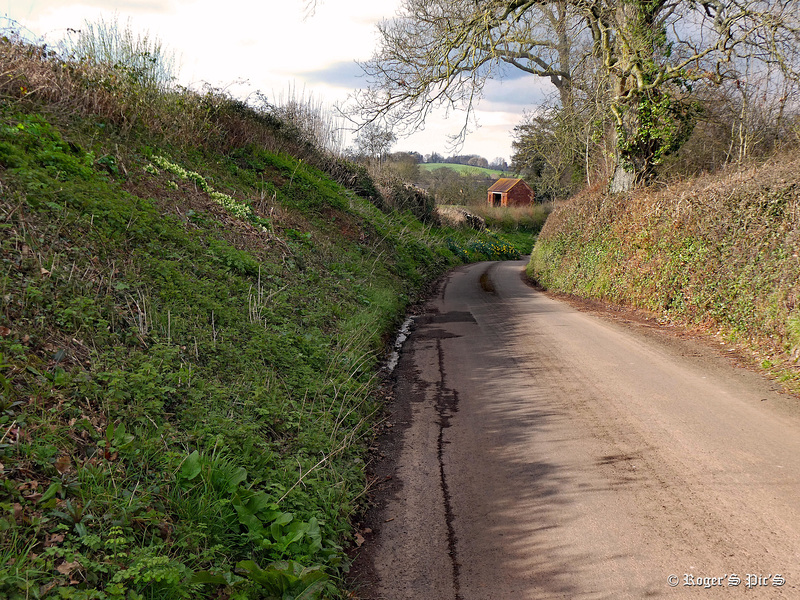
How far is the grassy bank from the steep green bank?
5.66 m

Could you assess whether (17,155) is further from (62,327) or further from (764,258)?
(764,258)

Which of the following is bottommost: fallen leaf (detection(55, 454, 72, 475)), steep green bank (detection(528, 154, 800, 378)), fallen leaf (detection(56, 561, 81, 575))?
fallen leaf (detection(56, 561, 81, 575))

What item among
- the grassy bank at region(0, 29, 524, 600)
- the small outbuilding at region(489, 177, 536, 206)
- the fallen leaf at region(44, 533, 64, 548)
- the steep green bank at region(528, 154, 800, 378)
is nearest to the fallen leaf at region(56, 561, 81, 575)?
the grassy bank at region(0, 29, 524, 600)

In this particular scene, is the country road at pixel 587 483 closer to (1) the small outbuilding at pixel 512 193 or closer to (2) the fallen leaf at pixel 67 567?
(2) the fallen leaf at pixel 67 567

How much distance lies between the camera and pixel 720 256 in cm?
876

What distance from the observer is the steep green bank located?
7262 millimetres

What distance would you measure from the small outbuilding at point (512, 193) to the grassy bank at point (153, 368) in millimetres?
56933

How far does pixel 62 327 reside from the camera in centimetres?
430

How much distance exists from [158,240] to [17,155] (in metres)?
1.78

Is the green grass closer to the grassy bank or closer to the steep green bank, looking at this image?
the grassy bank

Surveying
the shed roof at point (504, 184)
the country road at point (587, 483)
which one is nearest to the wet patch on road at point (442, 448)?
the country road at point (587, 483)

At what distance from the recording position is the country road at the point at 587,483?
3229 millimetres

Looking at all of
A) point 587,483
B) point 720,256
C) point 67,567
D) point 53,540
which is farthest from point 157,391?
point 720,256

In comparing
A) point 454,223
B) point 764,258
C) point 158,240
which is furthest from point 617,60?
point 454,223
